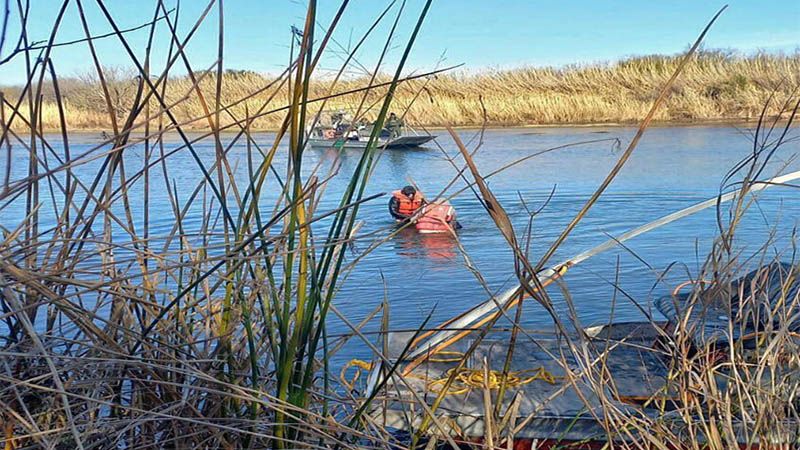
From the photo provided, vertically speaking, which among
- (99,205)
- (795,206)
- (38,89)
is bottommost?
(795,206)

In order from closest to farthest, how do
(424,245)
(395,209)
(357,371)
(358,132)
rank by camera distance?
1. (357,371)
2. (358,132)
3. (424,245)
4. (395,209)

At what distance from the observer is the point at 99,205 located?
177cm

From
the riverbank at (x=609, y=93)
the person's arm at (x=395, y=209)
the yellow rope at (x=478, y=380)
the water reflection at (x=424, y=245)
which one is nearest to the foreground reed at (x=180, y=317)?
the yellow rope at (x=478, y=380)

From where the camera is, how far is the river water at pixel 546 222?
5.55 m

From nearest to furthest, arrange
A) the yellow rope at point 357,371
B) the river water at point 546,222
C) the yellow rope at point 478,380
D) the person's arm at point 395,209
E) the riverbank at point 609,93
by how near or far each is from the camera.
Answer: the yellow rope at point 357,371
the yellow rope at point 478,380
the river water at point 546,222
the person's arm at point 395,209
the riverbank at point 609,93

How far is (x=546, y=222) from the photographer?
31.0 feet

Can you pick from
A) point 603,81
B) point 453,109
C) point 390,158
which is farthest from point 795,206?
point 603,81

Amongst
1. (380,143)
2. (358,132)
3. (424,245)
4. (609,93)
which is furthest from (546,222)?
(609,93)

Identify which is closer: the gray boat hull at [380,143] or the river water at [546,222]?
the gray boat hull at [380,143]

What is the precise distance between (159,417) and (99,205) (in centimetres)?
44

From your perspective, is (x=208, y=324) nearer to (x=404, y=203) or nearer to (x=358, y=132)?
(x=358, y=132)

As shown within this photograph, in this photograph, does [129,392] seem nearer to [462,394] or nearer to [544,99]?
[462,394]

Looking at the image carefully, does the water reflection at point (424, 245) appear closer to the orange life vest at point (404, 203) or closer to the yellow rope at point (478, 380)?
the orange life vest at point (404, 203)

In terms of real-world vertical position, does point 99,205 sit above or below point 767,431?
above
